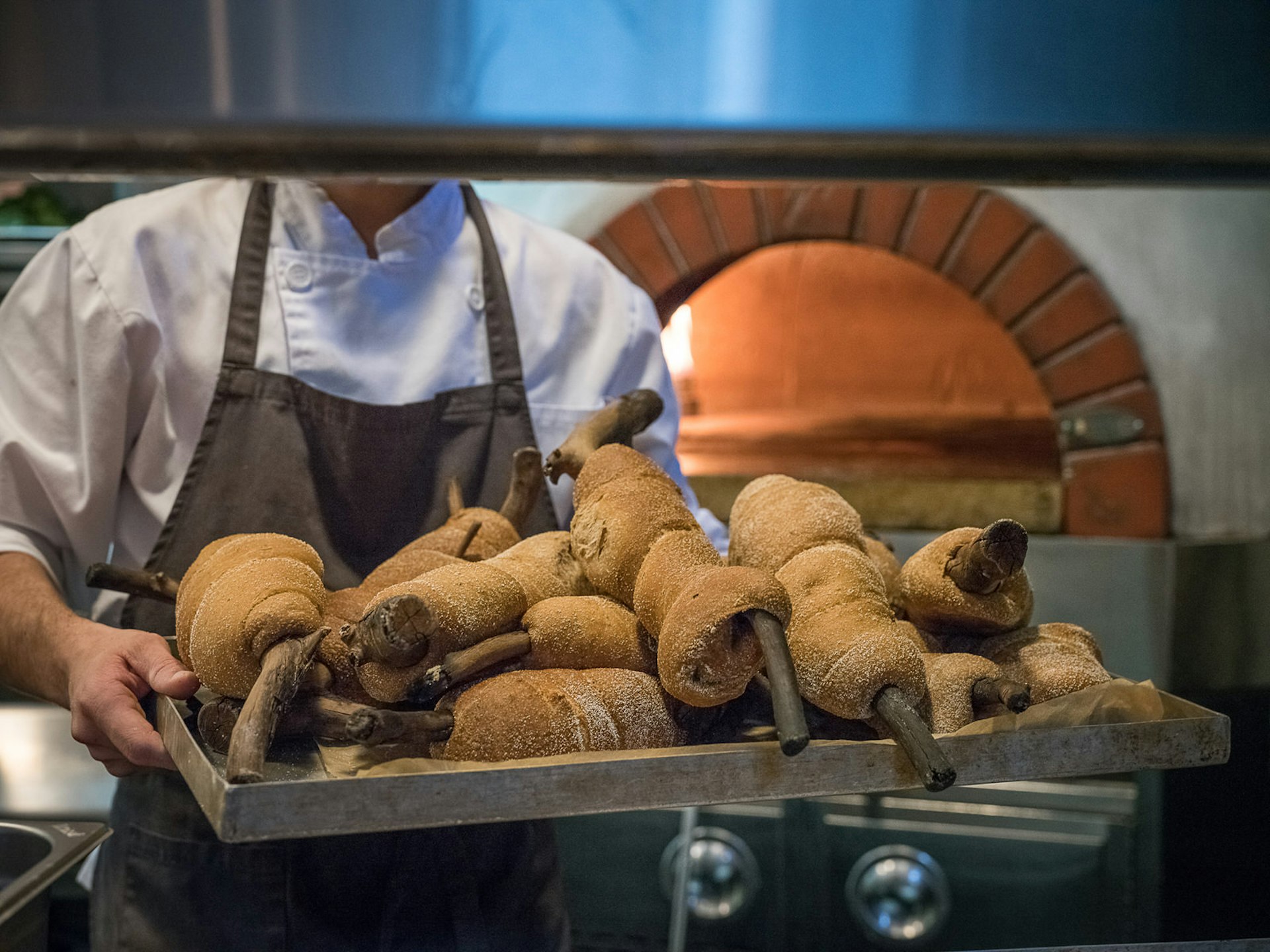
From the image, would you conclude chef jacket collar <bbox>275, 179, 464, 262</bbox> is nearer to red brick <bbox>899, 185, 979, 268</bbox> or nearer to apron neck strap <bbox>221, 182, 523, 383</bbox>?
apron neck strap <bbox>221, 182, 523, 383</bbox>

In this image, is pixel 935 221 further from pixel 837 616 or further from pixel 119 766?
pixel 119 766

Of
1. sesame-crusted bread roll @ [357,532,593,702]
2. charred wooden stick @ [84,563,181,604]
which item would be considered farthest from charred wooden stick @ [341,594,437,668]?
charred wooden stick @ [84,563,181,604]

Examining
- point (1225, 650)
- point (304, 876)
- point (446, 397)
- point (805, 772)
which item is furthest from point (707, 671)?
point (1225, 650)

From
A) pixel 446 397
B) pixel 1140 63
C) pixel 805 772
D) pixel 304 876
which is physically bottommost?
pixel 304 876

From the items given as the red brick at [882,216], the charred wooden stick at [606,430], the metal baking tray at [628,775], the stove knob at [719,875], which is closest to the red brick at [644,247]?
the red brick at [882,216]

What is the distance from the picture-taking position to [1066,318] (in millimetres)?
1893

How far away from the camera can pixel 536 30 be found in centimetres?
52

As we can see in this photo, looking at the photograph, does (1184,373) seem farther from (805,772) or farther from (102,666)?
(102,666)

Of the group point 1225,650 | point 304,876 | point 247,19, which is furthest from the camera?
point 1225,650

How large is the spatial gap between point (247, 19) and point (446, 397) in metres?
0.73

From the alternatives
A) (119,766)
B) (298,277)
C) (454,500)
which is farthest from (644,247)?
(119,766)

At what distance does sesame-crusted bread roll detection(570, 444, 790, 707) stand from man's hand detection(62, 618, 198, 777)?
28cm

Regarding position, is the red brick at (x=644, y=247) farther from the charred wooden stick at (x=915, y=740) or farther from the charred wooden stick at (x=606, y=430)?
the charred wooden stick at (x=915, y=740)

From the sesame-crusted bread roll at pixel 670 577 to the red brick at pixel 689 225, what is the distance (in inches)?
47.9
